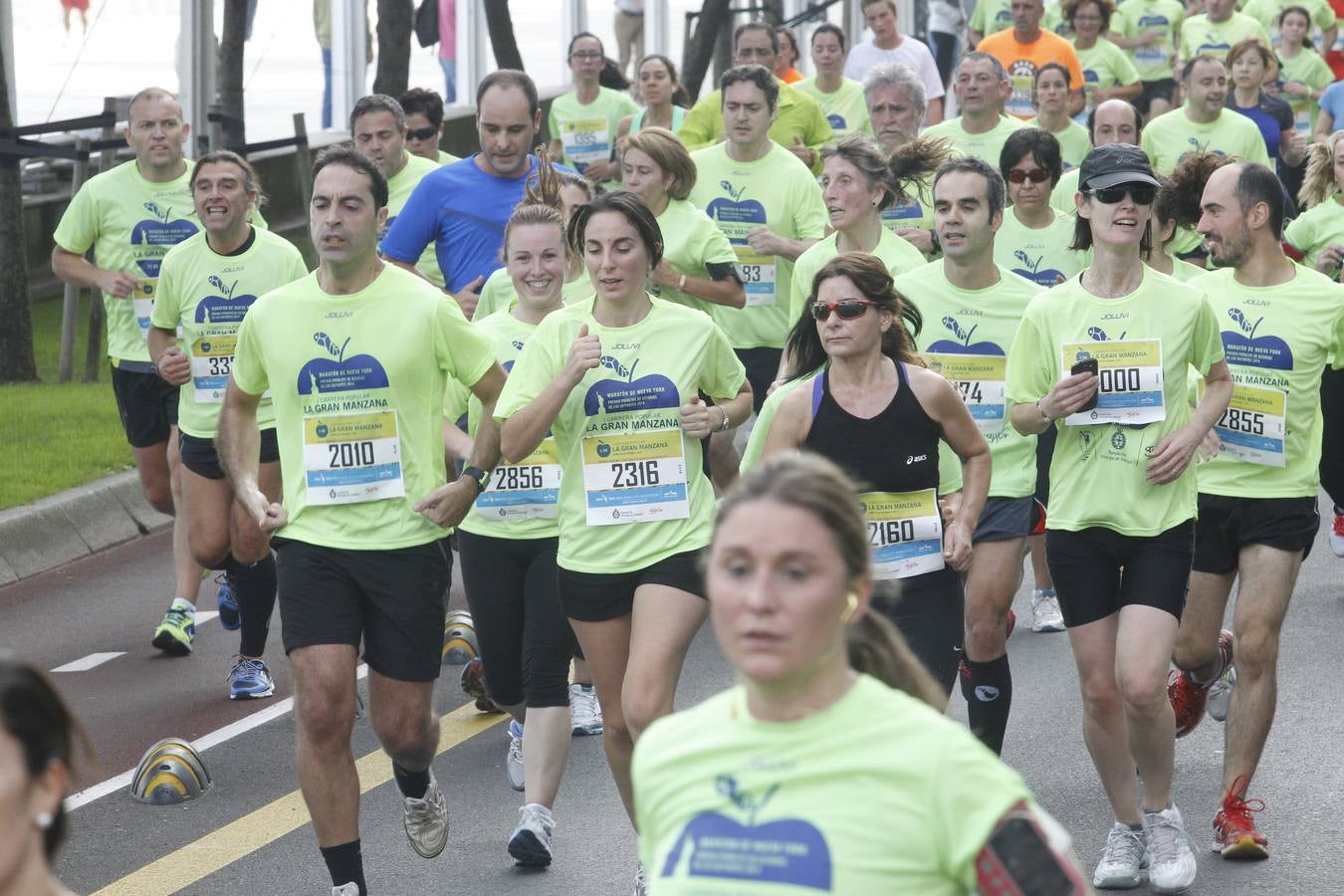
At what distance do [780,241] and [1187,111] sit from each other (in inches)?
162

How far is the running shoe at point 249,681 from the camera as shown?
29.1ft

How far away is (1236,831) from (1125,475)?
1133 mm

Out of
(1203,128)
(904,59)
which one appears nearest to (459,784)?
(1203,128)

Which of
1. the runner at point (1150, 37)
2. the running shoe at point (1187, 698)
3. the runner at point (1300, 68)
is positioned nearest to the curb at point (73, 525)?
the running shoe at point (1187, 698)

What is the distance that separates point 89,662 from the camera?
945cm

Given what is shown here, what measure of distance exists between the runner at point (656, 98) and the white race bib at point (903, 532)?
826 centimetres

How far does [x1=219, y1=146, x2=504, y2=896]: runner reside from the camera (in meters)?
6.19

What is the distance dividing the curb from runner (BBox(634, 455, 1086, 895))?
8.43m

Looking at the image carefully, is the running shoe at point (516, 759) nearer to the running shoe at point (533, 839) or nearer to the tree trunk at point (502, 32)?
the running shoe at point (533, 839)

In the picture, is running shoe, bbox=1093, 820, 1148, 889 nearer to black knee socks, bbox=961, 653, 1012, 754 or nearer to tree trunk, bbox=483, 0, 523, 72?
black knee socks, bbox=961, 653, 1012, 754

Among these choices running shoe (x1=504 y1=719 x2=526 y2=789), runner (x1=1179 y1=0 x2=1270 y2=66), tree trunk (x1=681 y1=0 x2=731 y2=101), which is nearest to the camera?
running shoe (x1=504 y1=719 x2=526 y2=789)

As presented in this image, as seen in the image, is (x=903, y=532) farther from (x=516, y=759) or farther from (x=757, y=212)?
(x=757, y=212)

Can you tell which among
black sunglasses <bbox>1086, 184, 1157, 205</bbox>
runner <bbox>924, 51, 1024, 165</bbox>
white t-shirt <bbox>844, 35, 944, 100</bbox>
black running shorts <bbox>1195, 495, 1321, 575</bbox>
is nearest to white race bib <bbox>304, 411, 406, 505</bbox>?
black sunglasses <bbox>1086, 184, 1157, 205</bbox>

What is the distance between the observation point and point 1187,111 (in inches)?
538
